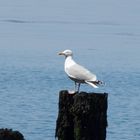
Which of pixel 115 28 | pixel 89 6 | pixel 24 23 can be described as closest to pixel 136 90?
pixel 115 28

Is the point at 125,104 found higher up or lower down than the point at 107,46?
lower down

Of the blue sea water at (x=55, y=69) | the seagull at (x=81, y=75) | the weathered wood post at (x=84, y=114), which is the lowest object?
the weathered wood post at (x=84, y=114)

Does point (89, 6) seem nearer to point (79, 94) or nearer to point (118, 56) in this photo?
point (118, 56)

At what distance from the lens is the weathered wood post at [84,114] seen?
10414 millimetres

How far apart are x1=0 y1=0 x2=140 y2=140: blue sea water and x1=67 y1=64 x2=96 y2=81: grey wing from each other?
8.81m

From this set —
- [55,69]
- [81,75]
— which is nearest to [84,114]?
[81,75]

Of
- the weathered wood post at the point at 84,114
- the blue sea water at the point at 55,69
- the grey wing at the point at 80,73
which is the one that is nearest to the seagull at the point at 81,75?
the grey wing at the point at 80,73

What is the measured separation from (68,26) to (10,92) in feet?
125

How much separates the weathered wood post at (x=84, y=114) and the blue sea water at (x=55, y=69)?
10.5m

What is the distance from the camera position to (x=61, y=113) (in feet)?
34.7

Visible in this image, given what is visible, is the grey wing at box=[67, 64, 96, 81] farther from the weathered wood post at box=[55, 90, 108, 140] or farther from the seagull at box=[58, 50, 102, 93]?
the weathered wood post at box=[55, 90, 108, 140]

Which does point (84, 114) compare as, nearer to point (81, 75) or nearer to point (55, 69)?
point (81, 75)

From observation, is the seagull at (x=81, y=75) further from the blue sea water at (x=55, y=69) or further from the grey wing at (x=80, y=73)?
the blue sea water at (x=55, y=69)

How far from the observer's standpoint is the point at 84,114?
10.5m
